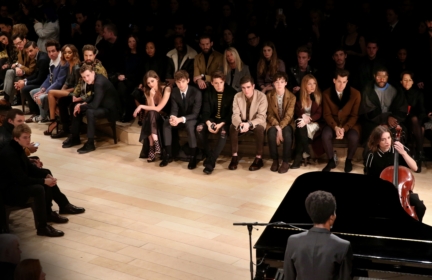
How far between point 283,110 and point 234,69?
0.97 meters

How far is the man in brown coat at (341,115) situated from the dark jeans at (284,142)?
14.5 inches

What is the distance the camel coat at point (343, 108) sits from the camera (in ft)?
24.1

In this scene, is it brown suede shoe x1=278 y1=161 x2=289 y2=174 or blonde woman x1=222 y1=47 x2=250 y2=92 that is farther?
blonde woman x1=222 y1=47 x2=250 y2=92

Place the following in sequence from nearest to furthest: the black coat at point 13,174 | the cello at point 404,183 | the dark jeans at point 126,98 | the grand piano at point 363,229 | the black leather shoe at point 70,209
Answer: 1. the grand piano at point 363,229
2. the cello at point 404,183
3. the black coat at point 13,174
4. the black leather shoe at point 70,209
5. the dark jeans at point 126,98

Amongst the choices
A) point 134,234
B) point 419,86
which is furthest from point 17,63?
point 419,86

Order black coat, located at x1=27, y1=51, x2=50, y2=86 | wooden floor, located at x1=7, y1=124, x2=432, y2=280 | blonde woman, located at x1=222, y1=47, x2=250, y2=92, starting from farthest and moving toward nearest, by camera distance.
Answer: black coat, located at x1=27, y1=51, x2=50, y2=86, blonde woman, located at x1=222, y1=47, x2=250, y2=92, wooden floor, located at x1=7, y1=124, x2=432, y2=280

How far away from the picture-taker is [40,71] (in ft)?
30.9

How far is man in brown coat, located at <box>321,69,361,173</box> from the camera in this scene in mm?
7293

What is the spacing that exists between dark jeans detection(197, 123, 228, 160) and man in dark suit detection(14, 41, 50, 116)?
3.02 meters

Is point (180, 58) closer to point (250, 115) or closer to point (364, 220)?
point (250, 115)

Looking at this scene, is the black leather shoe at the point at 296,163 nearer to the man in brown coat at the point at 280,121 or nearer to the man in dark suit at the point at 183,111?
the man in brown coat at the point at 280,121

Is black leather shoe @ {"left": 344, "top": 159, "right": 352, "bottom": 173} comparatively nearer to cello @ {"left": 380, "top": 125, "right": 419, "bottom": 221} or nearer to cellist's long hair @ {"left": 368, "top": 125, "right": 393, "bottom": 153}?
cellist's long hair @ {"left": 368, "top": 125, "right": 393, "bottom": 153}

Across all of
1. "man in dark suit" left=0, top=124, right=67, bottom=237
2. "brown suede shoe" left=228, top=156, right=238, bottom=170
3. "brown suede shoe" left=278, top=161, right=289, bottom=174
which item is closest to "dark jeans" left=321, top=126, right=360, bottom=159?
"brown suede shoe" left=278, top=161, right=289, bottom=174

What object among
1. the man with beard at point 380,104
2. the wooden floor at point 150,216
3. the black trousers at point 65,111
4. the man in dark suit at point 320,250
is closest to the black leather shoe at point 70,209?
the wooden floor at point 150,216
